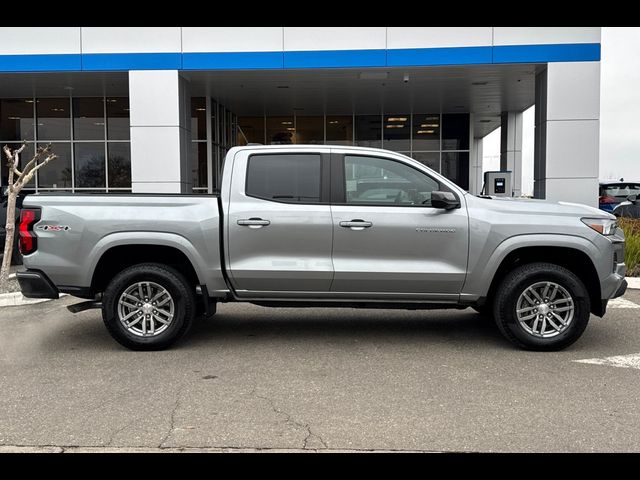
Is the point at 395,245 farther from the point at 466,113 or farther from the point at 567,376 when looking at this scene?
the point at 466,113

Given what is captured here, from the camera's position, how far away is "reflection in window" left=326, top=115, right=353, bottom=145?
24141mm

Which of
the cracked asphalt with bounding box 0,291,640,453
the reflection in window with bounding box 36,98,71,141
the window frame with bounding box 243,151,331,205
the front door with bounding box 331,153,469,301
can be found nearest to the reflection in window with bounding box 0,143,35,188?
the reflection in window with bounding box 36,98,71,141

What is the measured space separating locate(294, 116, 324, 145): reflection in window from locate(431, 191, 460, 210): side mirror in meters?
18.9

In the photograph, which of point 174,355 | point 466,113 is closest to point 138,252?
point 174,355

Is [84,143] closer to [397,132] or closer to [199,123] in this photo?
[199,123]

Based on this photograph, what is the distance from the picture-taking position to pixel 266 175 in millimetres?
6055

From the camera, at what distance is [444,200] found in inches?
223

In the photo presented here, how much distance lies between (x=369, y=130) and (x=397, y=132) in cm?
110

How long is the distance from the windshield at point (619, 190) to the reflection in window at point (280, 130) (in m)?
11.8

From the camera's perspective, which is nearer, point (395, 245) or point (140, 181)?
point (395, 245)

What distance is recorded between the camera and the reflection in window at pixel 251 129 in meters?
24.9

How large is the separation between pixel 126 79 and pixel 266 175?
11.8m

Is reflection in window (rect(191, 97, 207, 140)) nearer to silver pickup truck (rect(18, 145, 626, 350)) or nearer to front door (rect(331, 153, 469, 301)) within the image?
silver pickup truck (rect(18, 145, 626, 350))

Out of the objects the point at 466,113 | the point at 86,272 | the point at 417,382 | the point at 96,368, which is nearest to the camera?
the point at 417,382
